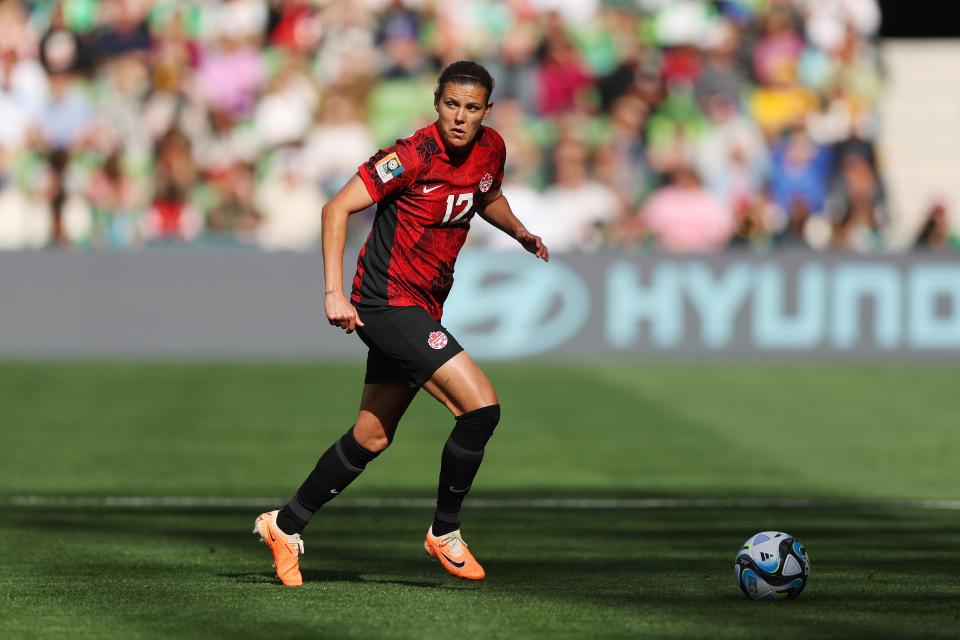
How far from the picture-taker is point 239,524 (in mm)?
9094

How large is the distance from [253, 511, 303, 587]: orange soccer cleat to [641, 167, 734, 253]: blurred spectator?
12.4m

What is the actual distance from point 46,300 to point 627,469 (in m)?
9.03

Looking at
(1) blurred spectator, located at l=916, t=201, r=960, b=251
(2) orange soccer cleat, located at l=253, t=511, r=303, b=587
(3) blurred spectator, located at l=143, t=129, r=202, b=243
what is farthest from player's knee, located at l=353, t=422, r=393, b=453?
A: (1) blurred spectator, located at l=916, t=201, r=960, b=251

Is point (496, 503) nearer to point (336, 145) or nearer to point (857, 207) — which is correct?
point (857, 207)

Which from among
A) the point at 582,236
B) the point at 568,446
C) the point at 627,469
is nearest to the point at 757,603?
the point at 627,469

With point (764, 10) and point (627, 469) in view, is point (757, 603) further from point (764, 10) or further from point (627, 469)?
point (764, 10)

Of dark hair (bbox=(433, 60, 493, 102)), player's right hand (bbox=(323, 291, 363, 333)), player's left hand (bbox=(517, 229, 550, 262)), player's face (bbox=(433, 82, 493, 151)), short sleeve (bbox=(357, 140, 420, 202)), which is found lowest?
player's right hand (bbox=(323, 291, 363, 333))

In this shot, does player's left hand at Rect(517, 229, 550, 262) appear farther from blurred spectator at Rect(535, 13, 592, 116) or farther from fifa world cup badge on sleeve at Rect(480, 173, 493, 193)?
blurred spectator at Rect(535, 13, 592, 116)

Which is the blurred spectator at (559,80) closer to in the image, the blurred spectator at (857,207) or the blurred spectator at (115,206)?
the blurred spectator at (857,207)

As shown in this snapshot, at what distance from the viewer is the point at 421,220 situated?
699cm

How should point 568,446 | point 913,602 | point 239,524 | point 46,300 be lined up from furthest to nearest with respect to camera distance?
1. point 46,300
2. point 568,446
3. point 239,524
4. point 913,602

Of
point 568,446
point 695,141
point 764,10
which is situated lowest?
point 568,446

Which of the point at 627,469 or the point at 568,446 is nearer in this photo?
the point at 627,469

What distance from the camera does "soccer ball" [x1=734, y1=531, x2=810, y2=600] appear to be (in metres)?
Result: 6.49
